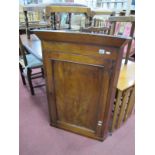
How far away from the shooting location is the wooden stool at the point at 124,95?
149 cm

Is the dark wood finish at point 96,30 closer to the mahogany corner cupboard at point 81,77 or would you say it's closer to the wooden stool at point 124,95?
the wooden stool at point 124,95

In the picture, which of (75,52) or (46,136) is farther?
(46,136)

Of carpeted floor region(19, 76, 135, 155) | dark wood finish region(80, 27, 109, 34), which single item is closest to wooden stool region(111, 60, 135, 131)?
carpeted floor region(19, 76, 135, 155)

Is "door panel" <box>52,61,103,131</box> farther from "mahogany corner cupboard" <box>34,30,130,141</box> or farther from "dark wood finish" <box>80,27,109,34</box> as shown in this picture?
"dark wood finish" <box>80,27,109,34</box>

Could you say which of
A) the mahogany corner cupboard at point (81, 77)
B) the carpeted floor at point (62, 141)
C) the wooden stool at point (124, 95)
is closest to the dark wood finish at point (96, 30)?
the wooden stool at point (124, 95)

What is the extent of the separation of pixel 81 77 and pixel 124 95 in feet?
1.70

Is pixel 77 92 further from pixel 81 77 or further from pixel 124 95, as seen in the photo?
pixel 124 95

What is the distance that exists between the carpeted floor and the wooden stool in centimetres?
15
